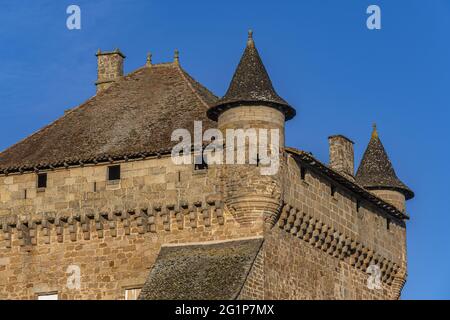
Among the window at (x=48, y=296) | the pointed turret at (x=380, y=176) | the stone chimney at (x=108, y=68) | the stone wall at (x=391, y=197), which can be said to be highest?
the stone chimney at (x=108, y=68)

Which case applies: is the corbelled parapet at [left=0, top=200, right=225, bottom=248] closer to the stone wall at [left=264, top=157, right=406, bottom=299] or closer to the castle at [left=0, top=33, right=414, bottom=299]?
the castle at [left=0, top=33, right=414, bottom=299]

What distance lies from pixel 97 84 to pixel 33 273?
7.21 metres

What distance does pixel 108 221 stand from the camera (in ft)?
155

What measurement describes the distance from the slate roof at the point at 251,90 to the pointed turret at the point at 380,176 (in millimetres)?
7811

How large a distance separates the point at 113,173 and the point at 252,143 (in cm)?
424

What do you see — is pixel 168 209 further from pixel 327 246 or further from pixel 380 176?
pixel 380 176

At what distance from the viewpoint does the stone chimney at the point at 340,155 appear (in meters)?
53.8

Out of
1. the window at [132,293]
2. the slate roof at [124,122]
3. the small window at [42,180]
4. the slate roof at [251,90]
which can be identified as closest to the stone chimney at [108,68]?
the slate roof at [124,122]

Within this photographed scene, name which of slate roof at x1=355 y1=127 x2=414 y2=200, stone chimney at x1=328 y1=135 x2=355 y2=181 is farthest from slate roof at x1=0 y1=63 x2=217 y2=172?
slate roof at x1=355 y1=127 x2=414 y2=200

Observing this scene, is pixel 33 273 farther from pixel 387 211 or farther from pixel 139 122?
pixel 387 211

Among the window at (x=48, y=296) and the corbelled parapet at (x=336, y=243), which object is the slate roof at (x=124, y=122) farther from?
the window at (x=48, y=296)

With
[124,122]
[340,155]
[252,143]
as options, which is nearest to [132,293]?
[252,143]
